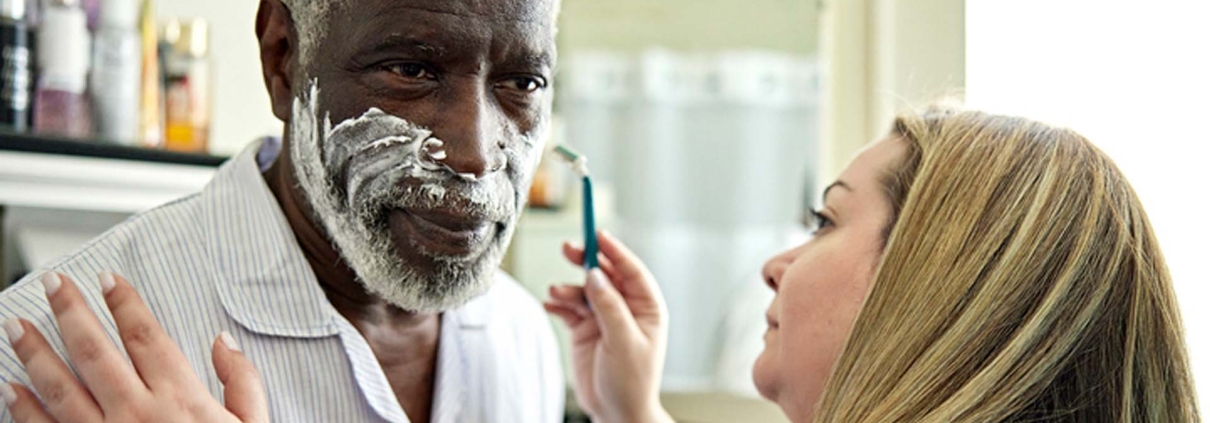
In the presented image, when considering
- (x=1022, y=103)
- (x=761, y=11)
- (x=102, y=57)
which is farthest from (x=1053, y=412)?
(x=761, y=11)

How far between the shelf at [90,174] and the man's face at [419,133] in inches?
24.7

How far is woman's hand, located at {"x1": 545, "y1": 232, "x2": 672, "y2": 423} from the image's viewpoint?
1.21m

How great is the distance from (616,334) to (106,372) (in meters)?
0.56

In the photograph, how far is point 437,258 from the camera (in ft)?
3.06

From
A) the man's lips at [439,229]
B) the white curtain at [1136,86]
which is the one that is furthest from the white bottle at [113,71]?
the white curtain at [1136,86]

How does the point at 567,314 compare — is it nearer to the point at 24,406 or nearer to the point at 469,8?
the point at 469,8

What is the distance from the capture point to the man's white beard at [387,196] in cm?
91

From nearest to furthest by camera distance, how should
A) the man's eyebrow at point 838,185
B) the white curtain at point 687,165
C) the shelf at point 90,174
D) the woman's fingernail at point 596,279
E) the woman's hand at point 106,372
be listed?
the woman's hand at point 106,372 → the man's eyebrow at point 838,185 → the woman's fingernail at point 596,279 → the shelf at point 90,174 → the white curtain at point 687,165

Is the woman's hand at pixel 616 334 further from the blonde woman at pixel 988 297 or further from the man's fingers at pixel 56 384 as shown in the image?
the man's fingers at pixel 56 384

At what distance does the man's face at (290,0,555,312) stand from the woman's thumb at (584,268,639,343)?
248mm

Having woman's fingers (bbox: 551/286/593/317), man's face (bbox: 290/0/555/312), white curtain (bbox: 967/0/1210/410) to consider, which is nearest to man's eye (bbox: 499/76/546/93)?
man's face (bbox: 290/0/555/312)

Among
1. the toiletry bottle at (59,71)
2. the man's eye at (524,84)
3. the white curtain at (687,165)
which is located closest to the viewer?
the man's eye at (524,84)

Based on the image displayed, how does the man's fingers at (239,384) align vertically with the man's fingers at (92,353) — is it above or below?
below

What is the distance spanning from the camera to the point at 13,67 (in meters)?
1.52
